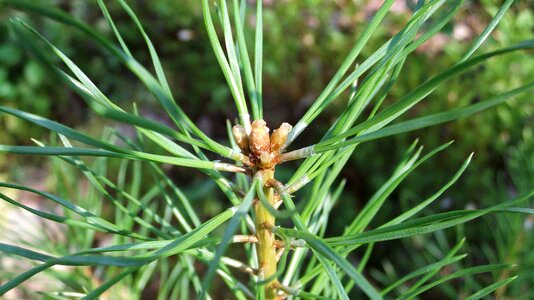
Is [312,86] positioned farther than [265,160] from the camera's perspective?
Yes

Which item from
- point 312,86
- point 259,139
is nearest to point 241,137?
point 259,139

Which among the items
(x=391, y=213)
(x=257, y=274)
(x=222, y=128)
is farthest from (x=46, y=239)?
(x=222, y=128)

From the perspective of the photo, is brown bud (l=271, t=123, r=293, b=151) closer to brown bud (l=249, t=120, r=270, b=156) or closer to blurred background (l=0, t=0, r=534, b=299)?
brown bud (l=249, t=120, r=270, b=156)

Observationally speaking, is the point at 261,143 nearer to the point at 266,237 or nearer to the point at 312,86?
the point at 266,237

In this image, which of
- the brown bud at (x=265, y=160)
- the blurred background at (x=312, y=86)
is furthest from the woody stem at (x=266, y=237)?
the blurred background at (x=312, y=86)

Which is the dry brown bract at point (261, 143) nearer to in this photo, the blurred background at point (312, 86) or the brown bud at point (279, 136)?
the brown bud at point (279, 136)

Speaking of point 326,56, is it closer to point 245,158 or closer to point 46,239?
point 46,239
